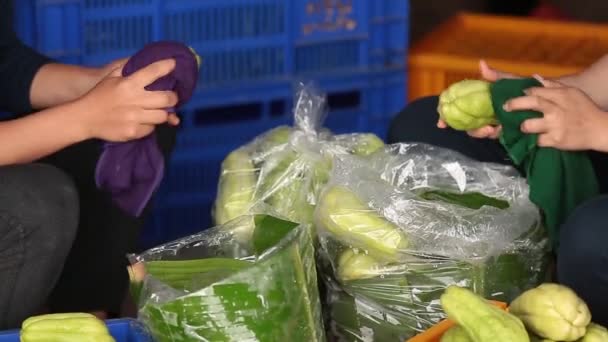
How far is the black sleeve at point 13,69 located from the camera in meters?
1.84

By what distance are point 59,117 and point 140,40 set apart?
0.64 m

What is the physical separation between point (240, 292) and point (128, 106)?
33 centimetres

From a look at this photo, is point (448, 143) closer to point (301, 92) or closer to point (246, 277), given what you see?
point (301, 92)

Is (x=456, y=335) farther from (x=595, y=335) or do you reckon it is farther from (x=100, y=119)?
(x=100, y=119)

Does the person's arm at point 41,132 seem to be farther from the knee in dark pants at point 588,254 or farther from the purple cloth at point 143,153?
the knee in dark pants at point 588,254

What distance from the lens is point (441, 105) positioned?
5.38ft

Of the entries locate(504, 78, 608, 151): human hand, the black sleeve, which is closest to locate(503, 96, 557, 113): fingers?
locate(504, 78, 608, 151): human hand

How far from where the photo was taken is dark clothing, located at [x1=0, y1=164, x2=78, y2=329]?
1522 mm

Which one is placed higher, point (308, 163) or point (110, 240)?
point (308, 163)

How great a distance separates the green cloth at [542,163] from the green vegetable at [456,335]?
0.32 meters

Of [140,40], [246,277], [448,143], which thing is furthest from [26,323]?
[140,40]

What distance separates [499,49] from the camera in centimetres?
252

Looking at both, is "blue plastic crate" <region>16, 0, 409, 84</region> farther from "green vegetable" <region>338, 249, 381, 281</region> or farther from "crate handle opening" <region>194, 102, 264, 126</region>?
"green vegetable" <region>338, 249, 381, 281</region>

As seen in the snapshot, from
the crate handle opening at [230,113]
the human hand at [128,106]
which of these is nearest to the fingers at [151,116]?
the human hand at [128,106]
